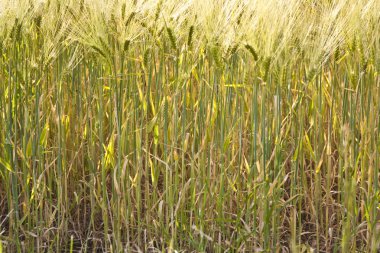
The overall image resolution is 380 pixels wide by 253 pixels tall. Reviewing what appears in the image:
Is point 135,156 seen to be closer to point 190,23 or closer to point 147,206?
point 147,206

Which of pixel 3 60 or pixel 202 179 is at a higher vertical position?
pixel 3 60

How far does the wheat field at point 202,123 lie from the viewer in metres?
1.92

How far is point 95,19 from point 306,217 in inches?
35.6

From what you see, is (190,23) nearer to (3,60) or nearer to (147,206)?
(147,206)

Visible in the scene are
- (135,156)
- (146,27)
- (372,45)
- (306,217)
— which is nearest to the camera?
(372,45)

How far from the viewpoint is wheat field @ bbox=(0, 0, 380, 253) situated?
1.92m

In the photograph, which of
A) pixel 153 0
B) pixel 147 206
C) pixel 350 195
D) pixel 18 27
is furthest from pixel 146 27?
pixel 350 195

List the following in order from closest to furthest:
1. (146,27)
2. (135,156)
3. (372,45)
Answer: (372,45)
(146,27)
(135,156)

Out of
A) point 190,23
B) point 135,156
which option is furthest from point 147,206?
point 190,23

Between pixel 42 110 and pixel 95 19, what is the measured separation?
21.2 inches

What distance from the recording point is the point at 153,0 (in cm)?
205

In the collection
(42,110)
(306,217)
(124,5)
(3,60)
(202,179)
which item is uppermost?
(124,5)

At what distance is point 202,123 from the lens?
7.04 ft

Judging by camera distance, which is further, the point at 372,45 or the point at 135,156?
the point at 135,156
